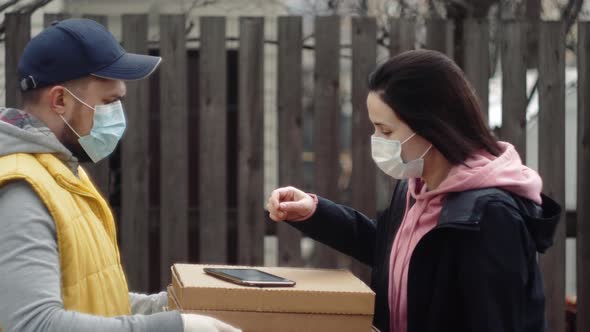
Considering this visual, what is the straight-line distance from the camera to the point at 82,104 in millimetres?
2396

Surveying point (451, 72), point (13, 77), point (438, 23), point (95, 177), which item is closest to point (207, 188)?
point (95, 177)

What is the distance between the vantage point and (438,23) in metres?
4.96

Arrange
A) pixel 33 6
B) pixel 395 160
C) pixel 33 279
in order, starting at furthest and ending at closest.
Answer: pixel 33 6, pixel 395 160, pixel 33 279

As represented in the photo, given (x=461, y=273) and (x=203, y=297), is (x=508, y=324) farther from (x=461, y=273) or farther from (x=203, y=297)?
(x=203, y=297)

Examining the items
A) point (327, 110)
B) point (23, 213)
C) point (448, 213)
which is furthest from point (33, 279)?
point (327, 110)

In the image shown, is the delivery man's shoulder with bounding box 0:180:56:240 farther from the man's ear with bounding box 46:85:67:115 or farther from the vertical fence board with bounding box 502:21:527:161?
the vertical fence board with bounding box 502:21:527:161

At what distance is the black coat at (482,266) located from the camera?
7.63ft

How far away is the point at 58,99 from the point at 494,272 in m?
1.14

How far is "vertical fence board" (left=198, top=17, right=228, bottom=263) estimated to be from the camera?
4883 mm

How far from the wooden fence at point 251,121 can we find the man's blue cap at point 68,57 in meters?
2.47

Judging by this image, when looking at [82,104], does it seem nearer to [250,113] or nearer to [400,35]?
[250,113]

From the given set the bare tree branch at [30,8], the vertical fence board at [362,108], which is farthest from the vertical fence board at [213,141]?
the bare tree branch at [30,8]

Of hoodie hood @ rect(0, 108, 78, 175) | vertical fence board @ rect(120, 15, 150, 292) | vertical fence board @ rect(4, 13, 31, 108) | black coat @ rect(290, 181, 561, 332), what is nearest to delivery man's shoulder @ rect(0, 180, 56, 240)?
hoodie hood @ rect(0, 108, 78, 175)

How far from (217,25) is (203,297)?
278cm
